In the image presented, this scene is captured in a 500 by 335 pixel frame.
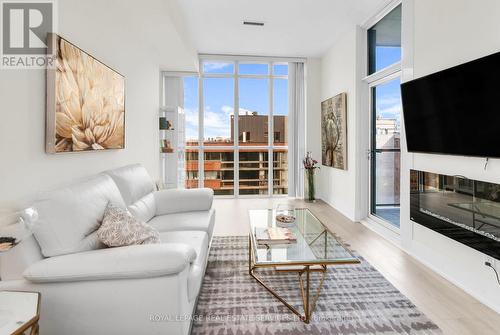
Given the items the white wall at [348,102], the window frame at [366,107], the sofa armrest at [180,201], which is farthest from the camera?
the white wall at [348,102]

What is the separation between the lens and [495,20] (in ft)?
6.81

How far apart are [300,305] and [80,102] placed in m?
2.23

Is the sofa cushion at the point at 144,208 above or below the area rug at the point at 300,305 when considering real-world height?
above

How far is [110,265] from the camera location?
4.90 ft

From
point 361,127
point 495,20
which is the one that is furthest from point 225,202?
point 495,20

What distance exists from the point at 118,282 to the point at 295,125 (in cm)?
520

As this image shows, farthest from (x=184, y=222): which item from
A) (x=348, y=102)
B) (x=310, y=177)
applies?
(x=310, y=177)

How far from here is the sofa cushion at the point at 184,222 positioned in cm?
263

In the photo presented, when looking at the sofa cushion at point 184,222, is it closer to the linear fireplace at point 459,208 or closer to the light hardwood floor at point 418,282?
the light hardwood floor at point 418,282

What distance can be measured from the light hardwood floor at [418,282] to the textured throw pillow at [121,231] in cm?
200

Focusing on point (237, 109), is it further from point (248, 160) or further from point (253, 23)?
point (253, 23)

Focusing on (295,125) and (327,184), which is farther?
(295,125)

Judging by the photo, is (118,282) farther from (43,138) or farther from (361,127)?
(361,127)

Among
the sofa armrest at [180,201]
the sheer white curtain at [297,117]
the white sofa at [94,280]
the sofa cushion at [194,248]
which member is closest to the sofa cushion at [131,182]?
the sofa armrest at [180,201]
